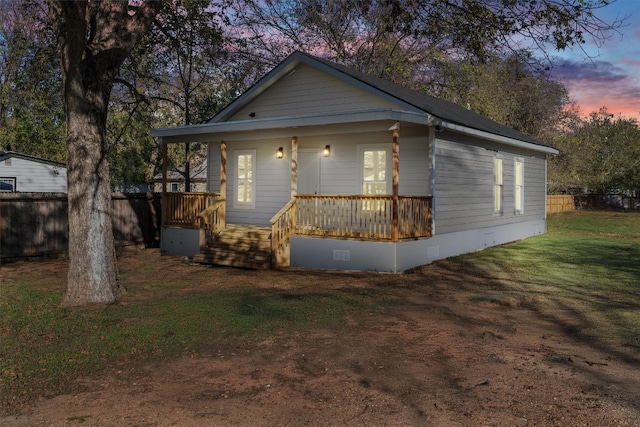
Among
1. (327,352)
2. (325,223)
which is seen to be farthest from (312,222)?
(327,352)

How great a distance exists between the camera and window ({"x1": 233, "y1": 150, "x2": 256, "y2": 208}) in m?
16.5

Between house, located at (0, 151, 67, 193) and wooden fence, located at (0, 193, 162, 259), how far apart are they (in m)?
9.61

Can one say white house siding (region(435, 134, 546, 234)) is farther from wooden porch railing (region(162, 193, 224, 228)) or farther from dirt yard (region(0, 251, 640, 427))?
dirt yard (region(0, 251, 640, 427))

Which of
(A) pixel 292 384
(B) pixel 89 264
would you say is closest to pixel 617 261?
(A) pixel 292 384

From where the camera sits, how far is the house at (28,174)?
23.5m

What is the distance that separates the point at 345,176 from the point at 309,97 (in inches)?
110

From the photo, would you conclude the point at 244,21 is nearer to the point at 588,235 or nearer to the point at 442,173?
the point at 442,173

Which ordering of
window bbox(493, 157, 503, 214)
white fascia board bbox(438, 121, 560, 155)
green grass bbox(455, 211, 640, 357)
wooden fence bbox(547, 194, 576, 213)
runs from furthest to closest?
wooden fence bbox(547, 194, 576, 213) < window bbox(493, 157, 503, 214) < white fascia board bbox(438, 121, 560, 155) < green grass bbox(455, 211, 640, 357)

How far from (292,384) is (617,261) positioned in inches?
471

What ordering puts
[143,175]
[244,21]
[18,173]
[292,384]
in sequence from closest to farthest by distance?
[292,384] → [18,173] → [244,21] → [143,175]

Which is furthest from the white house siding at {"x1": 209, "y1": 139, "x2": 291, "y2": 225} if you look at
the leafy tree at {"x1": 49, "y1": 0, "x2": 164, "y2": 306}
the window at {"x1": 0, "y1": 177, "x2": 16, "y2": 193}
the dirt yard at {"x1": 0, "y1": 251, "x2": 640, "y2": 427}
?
the window at {"x1": 0, "y1": 177, "x2": 16, "y2": 193}

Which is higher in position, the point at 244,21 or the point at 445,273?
the point at 244,21

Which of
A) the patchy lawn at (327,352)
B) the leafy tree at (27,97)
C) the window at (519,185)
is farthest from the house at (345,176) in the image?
the leafy tree at (27,97)

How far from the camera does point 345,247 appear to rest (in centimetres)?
1247
